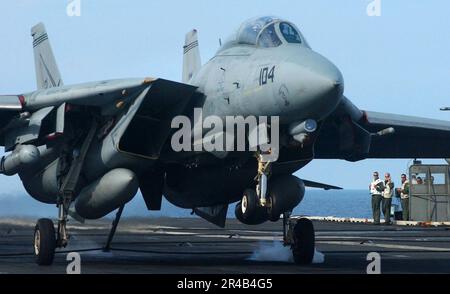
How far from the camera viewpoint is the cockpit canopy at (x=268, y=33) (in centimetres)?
1580

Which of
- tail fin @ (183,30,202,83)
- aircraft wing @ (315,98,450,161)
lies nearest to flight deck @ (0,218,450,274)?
aircraft wing @ (315,98,450,161)

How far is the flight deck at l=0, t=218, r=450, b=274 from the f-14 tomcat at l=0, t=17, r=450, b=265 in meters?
0.95

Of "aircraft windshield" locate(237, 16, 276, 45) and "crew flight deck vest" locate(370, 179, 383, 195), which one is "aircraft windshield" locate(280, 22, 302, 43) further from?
"crew flight deck vest" locate(370, 179, 383, 195)

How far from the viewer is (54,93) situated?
1722 cm

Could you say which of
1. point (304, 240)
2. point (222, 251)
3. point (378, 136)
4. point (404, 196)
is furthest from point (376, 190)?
point (304, 240)

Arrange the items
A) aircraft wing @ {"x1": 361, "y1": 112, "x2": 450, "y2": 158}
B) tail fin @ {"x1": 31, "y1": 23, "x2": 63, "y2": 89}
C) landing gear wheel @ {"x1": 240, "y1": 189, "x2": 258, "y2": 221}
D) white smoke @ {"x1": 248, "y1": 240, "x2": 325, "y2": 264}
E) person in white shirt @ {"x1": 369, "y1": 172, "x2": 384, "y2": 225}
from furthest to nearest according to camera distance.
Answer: person in white shirt @ {"x1": 369, "y1": 172, "x2": 384, "y2": 225}, tail fin @ {"x1": 31, "y1": 23, "x2": 63, "y2": 89}, white smoke @ {"x1": 248, "y1": 240, "x2": 325, "y2": 264}, aircraft wing @ {"x1": 361, "y1": 112, "x2": 450, "y2": 158}, landing gear wheel @ {"x1": 240, "y1": 189, "x2": 258, "y2": 221}

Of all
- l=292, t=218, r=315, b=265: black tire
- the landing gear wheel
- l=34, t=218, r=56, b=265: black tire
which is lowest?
l=292, t=218, r=315, b=265: black tire

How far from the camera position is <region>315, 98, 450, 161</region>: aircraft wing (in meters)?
17.2

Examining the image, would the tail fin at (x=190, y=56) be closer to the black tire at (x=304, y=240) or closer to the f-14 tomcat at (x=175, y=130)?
the f-14 tomcat at (x=175, y=130)

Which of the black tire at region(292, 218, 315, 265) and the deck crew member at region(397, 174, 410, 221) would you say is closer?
the black tire at region(292, 218, 315, 265)

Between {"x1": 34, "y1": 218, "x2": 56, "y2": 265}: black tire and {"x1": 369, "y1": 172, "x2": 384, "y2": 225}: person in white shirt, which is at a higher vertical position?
{"x1": 34, "y1": 218, "x2": 56, "y2": 265}: black tire

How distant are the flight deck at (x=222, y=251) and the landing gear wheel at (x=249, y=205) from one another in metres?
0.93

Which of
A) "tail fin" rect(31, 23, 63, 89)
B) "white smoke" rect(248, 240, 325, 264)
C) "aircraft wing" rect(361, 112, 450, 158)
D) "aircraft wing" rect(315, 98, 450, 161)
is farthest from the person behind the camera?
"tail fin" rect(31, 23, 63, 89)
